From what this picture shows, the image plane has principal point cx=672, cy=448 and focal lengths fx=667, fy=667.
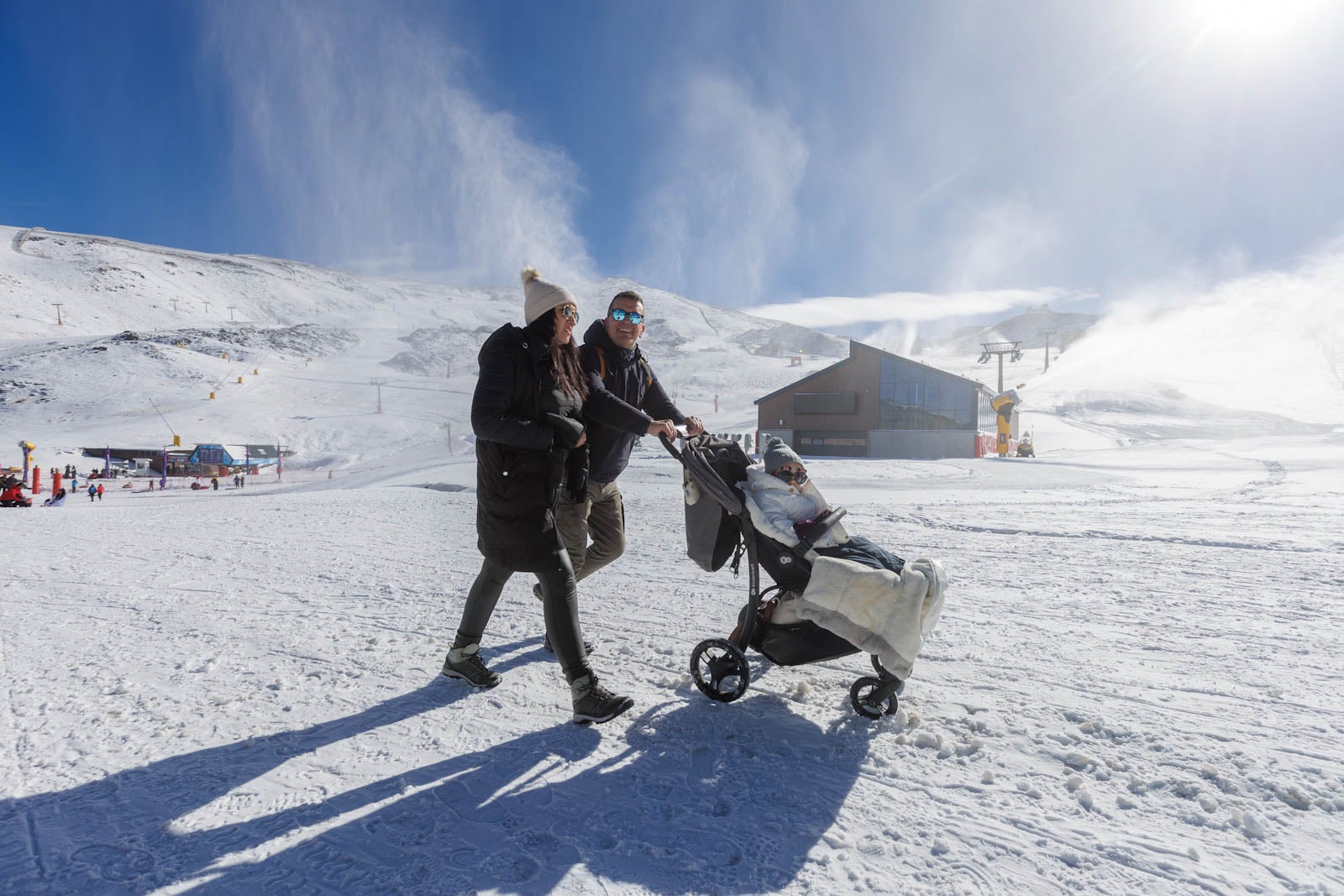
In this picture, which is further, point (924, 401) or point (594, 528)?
point (924, 401)

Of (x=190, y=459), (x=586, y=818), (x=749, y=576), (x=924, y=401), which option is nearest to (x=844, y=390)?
(x=924, y=401)

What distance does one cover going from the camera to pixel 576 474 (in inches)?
119

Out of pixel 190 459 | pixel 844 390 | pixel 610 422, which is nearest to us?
pixel 610 422

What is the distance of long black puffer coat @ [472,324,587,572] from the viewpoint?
2729 mm

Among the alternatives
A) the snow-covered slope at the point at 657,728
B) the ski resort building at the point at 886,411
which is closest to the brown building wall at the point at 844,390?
the ski resort building at the point at 886,411

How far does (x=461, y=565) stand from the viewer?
19.8 feet

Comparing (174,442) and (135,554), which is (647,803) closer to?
(135,554)

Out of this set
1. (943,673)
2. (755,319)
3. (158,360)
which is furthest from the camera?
(755,319)

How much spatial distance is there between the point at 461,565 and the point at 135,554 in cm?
338

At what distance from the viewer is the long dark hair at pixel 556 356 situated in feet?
9.69

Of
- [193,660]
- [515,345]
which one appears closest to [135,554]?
[193,660]

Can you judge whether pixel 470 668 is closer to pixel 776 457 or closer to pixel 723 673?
pixel 723 673

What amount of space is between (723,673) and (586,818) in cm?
100

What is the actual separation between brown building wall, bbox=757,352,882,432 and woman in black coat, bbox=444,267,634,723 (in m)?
35.3
